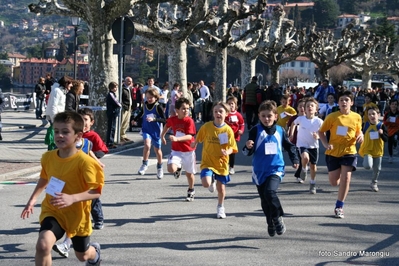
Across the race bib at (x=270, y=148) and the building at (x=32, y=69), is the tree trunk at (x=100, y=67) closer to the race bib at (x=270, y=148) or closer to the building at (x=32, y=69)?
the race bib at (x=270, y=148)

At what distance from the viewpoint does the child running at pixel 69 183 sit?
5.23 meters

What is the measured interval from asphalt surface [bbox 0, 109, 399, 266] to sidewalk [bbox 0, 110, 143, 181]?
0.21m

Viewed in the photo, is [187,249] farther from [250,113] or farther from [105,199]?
[250,113]

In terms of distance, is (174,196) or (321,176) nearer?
(174,196)

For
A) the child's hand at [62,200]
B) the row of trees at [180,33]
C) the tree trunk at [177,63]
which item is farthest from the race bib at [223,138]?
the tree trunk at [177,63]

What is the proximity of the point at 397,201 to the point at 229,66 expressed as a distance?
115 metres

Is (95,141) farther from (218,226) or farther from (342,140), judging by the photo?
(342,140)

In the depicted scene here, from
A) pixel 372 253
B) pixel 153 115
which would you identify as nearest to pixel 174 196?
pixel 153 115

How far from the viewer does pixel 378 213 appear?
9.15m

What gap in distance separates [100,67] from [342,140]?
31.1 ft

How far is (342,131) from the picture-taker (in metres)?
9.07

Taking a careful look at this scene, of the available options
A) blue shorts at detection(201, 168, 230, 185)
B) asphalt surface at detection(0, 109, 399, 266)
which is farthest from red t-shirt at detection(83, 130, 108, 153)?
blue shorts at detection(201, 168, 230, 185)

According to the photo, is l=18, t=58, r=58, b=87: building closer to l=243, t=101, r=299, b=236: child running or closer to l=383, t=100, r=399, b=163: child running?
l=383, t=100, r=399, b=163: child running

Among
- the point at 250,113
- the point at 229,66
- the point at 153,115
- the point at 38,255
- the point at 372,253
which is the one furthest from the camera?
the point at 229,66
